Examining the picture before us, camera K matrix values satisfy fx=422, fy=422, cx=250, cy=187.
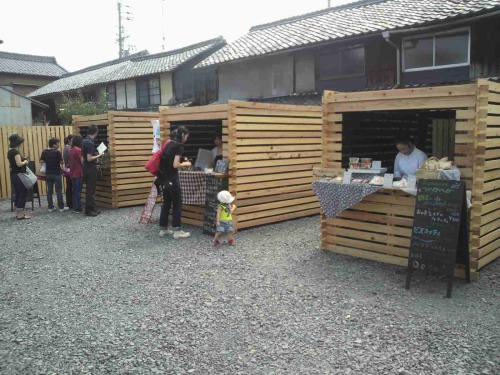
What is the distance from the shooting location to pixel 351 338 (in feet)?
12.5

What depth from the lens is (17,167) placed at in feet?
29.6

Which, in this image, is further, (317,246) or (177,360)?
(317,246)

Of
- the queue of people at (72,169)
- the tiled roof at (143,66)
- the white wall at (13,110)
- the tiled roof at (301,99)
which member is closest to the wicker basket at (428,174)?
the queue of people at (72,169)

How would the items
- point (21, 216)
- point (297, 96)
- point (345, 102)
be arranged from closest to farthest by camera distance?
point (345, 102) → point (21, 216) → point (297, 96)

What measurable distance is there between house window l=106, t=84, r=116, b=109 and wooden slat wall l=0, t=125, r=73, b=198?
1447 cm

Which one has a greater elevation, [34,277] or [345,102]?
[345,102]

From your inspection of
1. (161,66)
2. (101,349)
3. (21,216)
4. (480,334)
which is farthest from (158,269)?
(161,66)

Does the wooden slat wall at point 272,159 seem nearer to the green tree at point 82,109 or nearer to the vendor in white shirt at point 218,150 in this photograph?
the vendor in white shirt at point 218,150

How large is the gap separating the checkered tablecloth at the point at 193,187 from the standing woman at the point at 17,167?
3.66 m

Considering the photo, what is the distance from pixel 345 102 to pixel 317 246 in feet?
7.65

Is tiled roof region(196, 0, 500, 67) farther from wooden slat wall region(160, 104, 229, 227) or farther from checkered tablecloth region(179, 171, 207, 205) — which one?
checkered tablecloth region(179, 171, 207, 205)

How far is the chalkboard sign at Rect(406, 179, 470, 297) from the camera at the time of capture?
15.4 ft

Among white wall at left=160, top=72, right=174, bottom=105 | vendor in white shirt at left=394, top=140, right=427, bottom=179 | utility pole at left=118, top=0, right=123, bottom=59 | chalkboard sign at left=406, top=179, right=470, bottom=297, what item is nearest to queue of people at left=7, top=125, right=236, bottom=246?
vendor in white shirt at left=394, top=140, right=427, bottom=179

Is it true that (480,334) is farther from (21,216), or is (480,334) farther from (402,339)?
(21,216)
